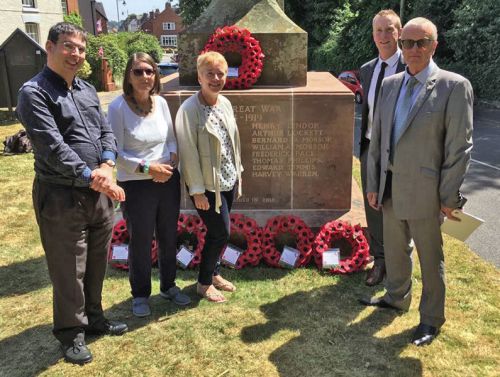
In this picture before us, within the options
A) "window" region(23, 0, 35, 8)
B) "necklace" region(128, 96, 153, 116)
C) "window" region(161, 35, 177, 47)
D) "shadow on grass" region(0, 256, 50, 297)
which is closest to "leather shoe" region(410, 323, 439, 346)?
"necklace" region(128, 96, 153, 116)

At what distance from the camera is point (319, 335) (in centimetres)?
351

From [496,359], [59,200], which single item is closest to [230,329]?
[59,200]

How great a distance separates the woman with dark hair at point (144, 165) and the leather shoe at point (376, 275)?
1742 mm

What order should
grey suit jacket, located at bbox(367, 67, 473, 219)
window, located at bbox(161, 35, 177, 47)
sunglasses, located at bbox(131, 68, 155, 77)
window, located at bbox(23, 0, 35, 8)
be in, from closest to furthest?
1. grey suit jacket, located at bbox(367, 67, 473, 219)
2. sunglasses, located at bbox(131, 68, 155, 77)
3. window, located at bbox(23, 0, 35, 8)
4. window, located at bbox(161, 35, 177, 47)

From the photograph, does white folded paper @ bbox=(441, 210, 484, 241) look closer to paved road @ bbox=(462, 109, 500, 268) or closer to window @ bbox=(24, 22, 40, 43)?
paved road @ bbox=(462, 109, 500, 268)

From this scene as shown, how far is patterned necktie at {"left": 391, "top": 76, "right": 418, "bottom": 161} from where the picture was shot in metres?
3.12

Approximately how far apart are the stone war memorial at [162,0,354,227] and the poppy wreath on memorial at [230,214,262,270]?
0.19 m

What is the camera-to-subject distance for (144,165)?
10.9 ft

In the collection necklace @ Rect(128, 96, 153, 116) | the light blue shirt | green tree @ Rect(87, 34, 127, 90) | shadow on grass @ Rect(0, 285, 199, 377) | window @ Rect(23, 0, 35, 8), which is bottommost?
shadow on grass @ Rect(0, 285, 199, 377)

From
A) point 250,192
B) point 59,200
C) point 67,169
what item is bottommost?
point 250,192

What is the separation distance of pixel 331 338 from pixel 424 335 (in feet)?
2.08

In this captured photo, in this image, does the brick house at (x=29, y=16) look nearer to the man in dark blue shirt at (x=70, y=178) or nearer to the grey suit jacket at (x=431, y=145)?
the man in dark blue shirt at (x=70, y=178)

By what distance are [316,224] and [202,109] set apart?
6.53ft

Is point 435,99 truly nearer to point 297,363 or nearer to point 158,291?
point 297,363
